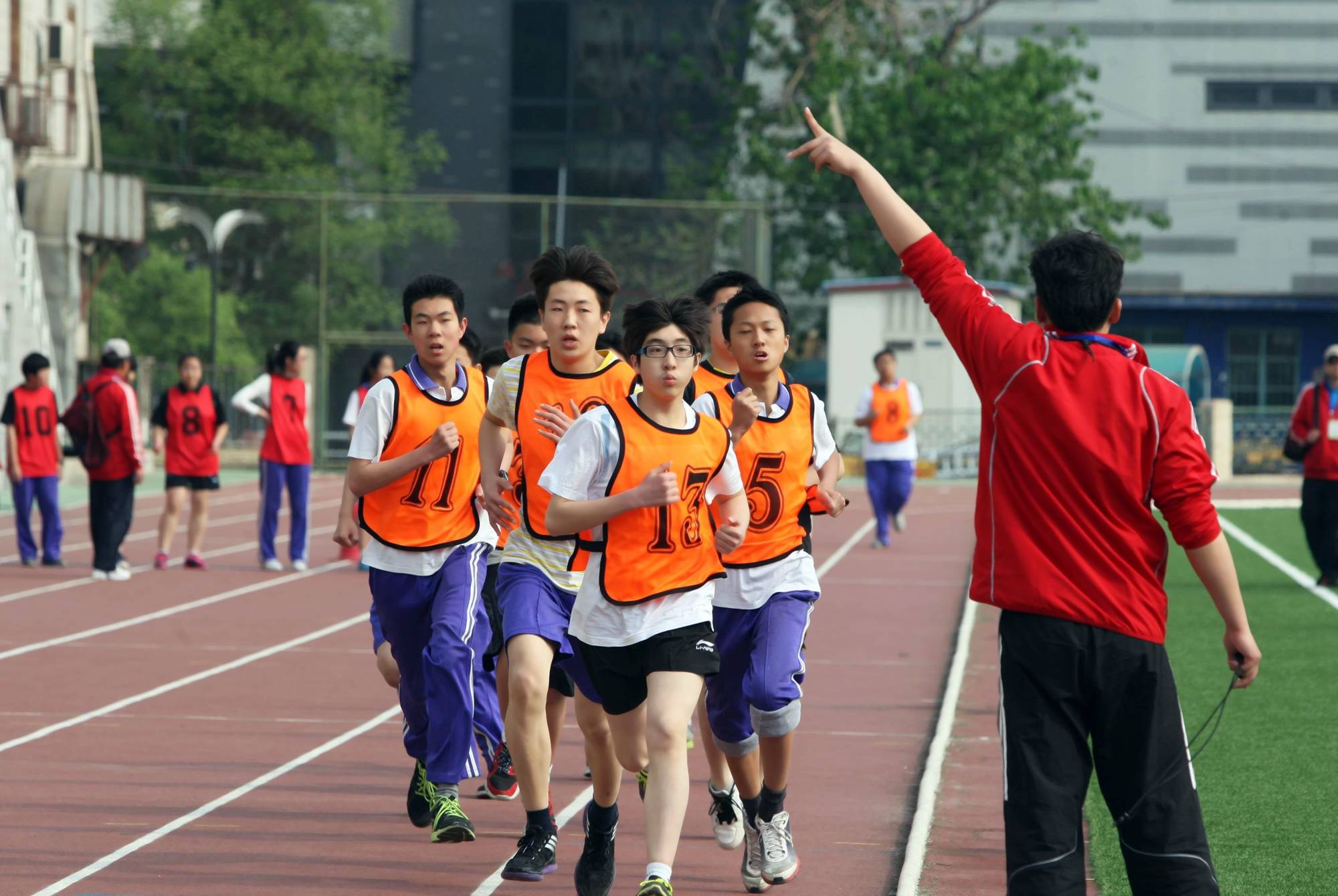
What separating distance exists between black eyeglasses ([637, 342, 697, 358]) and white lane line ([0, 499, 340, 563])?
13665mm

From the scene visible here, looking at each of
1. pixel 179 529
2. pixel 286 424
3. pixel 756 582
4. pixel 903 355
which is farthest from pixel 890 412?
pixel 903 355

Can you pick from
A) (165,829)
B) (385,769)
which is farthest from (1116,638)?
(385,769)

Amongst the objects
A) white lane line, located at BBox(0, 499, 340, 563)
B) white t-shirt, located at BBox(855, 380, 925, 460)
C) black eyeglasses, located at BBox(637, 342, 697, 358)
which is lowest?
white lane line, located at BBox(0, 499, 340, 563)

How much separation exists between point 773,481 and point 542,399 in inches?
33.5

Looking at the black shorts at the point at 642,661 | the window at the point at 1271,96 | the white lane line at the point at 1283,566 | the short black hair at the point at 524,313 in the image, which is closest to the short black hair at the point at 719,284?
the short black hair at the point at 524,313

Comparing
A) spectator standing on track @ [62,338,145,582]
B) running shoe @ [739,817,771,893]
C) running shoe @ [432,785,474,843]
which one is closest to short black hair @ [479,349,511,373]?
running shoe @ [432,785,474,843]

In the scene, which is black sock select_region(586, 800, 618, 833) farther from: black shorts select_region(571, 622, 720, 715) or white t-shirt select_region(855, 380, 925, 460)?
white t-shirt select_region(855, 380, 925, 460)

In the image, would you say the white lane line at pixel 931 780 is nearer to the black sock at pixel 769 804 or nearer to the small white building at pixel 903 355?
the black sock at pixel 769 804

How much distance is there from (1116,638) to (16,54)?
3090 cm

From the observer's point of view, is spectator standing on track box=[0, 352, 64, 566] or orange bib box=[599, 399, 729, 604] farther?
spectator standing on track box=[0, 352, 64, 566]

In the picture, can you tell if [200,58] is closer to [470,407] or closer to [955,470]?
[955,470]

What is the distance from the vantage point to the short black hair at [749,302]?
21.9ft

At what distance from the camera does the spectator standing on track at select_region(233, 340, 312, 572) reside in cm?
1734

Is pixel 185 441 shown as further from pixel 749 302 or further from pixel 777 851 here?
pixel 777 851
